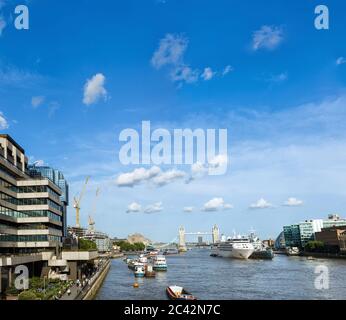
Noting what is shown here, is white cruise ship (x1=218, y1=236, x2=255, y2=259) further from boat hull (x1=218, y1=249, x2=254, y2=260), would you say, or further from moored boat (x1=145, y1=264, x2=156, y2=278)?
moored boat (x1=145, y1=264, x2=156, y2=278)

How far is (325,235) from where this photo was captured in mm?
154750

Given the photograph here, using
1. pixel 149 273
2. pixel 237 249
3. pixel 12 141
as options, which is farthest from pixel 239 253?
pixel 12 141

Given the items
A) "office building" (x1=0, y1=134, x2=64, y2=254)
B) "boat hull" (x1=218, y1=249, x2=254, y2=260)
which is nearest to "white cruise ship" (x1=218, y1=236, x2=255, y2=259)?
"boat hull" (x1=218, y1=249, x2=254, y2=260)

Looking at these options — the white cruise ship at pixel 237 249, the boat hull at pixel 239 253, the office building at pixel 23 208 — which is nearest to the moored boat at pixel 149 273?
the office building at pixel 23 208

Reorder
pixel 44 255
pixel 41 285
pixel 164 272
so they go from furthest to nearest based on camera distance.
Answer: pixel 164 272 < pixel 44 255 < pixel 41 285

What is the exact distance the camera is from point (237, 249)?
5906 inches

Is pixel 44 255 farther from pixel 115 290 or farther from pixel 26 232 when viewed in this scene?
pixel 115 290

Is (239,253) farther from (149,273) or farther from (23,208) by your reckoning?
(23,208)

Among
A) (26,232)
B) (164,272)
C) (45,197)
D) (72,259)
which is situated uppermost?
(45,197)

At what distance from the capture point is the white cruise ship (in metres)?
147
